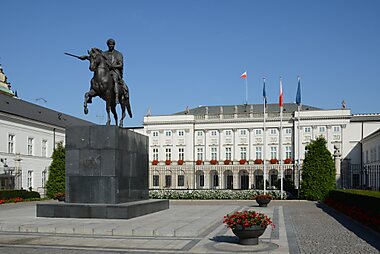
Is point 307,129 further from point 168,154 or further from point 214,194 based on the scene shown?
point 214,194

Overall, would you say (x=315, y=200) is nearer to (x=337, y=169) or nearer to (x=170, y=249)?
(x=337, y=169)

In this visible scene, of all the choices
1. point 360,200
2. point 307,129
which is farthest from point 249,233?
point 307,129

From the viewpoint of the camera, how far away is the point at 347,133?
247ft

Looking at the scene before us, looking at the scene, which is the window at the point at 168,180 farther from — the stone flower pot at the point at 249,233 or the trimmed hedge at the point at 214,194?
the stone flower pot at the point at 249,233

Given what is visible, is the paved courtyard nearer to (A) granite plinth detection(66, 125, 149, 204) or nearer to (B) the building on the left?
(A) granite plinth detection(66, 125, 149, 204)

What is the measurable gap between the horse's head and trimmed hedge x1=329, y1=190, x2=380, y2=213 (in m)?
11.5

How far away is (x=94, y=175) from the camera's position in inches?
701

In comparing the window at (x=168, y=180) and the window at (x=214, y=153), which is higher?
the window at (x=214, y=153)

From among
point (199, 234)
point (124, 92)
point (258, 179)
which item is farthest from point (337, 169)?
point (258, 179)

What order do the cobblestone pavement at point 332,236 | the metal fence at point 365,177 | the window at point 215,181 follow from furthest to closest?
the window at point 215,181 → the metal fence at point 365,177 → the cobblestone pavement at point 332,236

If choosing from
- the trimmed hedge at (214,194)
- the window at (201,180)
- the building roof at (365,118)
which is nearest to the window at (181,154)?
the window at (201,180)

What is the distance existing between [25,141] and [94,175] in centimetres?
3301

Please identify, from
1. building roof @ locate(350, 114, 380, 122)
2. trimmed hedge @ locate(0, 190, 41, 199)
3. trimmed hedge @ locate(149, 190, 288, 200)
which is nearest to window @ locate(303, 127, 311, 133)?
building roof @ locate(350, 114, 380, 122)

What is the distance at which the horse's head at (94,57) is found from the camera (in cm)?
1877
